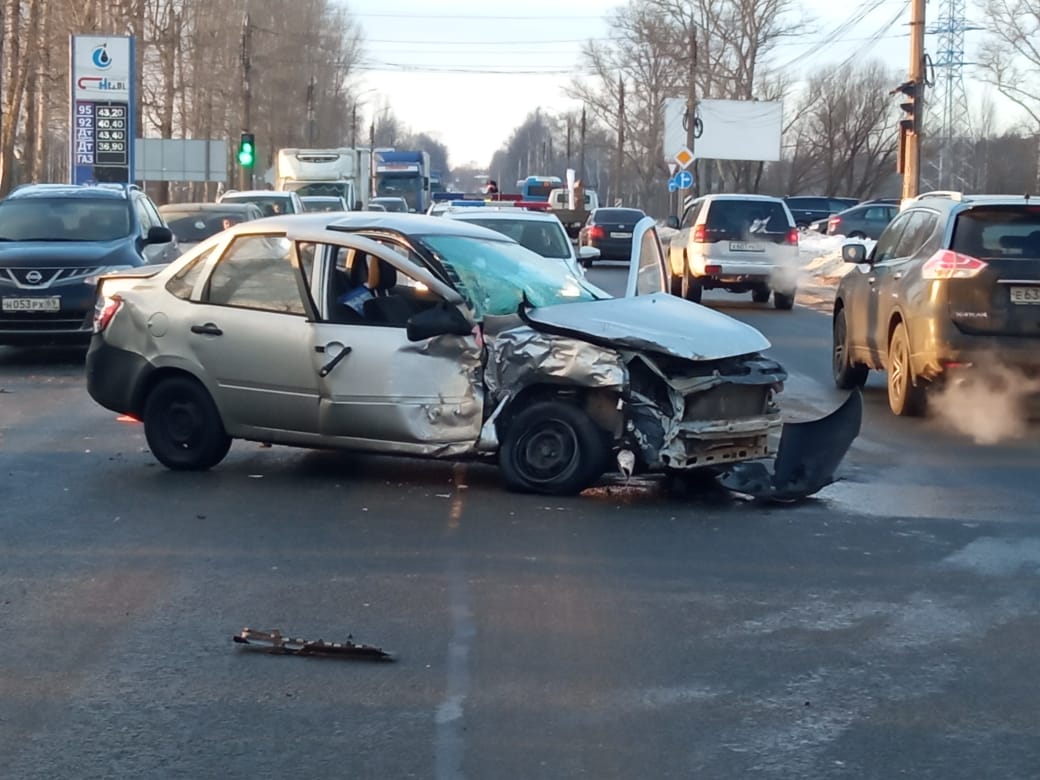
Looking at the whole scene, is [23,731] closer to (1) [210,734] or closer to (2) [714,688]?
(1) [210,734]

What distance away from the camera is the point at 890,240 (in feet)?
45.4

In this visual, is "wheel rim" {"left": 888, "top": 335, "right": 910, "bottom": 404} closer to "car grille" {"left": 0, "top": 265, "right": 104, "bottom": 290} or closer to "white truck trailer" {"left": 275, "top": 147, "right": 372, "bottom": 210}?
"car grille" {"left": 0, "top": 265, "right": 104, "bottom": 290}

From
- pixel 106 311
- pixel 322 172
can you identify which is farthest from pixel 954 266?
pixel 322 172

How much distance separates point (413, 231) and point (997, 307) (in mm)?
4644

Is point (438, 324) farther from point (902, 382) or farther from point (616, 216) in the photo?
point (616, 216)

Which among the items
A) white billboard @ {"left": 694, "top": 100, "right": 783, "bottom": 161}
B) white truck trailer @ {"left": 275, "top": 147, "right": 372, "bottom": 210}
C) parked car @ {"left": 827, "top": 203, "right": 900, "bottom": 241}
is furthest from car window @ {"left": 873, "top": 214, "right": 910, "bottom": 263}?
white billboard @ {"left": 694, "top": 100, "right": 783, "bottom": 161}

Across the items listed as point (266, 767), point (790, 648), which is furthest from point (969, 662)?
point (266, 767)

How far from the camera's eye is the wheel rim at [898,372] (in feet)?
40.9

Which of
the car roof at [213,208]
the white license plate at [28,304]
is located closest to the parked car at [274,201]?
the car roof at [213,208]

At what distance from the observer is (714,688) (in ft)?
18.1

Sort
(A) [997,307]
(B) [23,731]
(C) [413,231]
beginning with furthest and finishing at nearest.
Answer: (A) [997,307], (C) [413,231], (B) [23,731]

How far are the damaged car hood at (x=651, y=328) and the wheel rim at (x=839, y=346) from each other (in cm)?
547

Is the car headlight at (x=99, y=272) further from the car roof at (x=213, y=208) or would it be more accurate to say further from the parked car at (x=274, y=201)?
the parked car at (x=274, y=201)

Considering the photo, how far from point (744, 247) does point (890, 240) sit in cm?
1185
